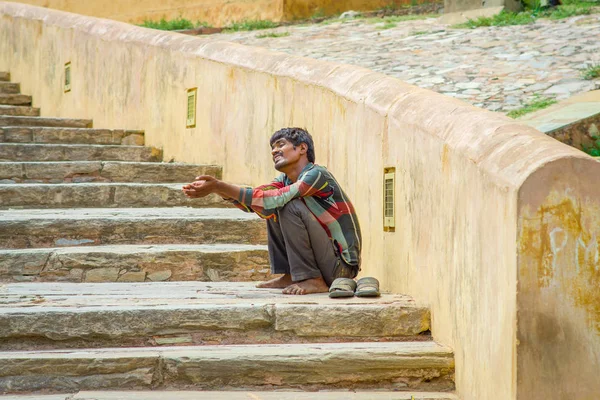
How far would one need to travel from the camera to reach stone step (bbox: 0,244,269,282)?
16.1ft

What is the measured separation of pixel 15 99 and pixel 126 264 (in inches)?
222

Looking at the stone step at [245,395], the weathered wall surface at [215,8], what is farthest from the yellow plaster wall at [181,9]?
the stone step at [245,395]

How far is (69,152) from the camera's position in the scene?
23.5 feet

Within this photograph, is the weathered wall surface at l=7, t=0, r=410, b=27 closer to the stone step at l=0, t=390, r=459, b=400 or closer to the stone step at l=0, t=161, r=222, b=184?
the stone step at l=0, t=161, r=222, b=184

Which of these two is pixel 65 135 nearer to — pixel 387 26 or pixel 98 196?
pixel 98 196

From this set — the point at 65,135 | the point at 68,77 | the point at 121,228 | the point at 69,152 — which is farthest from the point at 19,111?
the point at 121,228

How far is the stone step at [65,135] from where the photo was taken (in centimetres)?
765

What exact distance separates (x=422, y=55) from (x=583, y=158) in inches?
286

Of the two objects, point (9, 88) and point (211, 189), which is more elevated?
point (9, 88)

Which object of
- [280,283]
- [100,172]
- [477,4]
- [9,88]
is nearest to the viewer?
[280,283]

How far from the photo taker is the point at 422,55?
10.1 m

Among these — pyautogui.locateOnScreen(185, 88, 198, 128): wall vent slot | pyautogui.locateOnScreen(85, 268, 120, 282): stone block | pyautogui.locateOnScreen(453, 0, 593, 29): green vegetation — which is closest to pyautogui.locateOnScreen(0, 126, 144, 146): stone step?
pyautogui.locateOnScreen(185, 88, 198, 128): wall vent slot

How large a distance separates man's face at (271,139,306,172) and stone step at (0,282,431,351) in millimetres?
730

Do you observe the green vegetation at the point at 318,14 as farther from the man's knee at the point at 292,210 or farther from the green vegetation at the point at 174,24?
the man's knee at the point at 292,210
